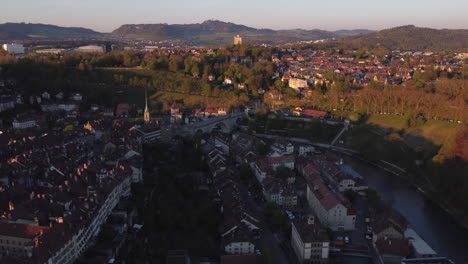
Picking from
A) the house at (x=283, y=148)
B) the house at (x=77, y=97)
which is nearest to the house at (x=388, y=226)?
the house at (x=283, y=148)

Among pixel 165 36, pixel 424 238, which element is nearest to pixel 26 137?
pixel 424 238

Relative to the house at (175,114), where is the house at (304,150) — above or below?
below

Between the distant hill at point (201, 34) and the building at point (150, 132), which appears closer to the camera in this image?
the building at point (150, 132)

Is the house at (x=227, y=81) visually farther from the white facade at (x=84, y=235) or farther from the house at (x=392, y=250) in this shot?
the house at (x=392, y=250)

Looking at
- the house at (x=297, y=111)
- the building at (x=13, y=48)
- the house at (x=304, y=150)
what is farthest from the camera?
the building at (x=13, y=48)

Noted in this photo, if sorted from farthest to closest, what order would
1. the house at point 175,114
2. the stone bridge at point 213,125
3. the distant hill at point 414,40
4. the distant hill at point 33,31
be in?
the distant hill at point 33,31 < the distant hill at point 414,40 < the house at point 175,114 < the stone bridge at point 213,125

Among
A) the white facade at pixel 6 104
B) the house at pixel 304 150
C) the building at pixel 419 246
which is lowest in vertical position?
the building at pixel 419 246

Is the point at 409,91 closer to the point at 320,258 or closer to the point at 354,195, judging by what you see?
the point at 354,195
